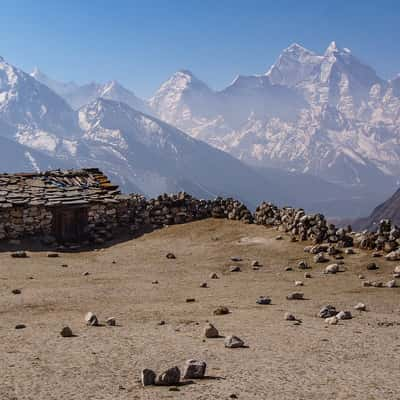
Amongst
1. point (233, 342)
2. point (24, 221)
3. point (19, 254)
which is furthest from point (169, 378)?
point (24, 221)

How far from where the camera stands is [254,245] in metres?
27.5

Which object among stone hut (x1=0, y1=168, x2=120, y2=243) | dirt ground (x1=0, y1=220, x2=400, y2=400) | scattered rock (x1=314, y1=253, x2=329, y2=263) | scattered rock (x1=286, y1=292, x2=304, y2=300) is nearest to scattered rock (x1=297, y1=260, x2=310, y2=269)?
dirt ground (x1=0, y1=220, x2=400, y2=400)

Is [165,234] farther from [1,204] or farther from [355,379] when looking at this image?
[355,379]

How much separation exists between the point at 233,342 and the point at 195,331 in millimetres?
1665

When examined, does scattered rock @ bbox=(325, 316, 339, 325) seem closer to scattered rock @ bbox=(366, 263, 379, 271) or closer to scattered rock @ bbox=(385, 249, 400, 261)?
scattered rock @ bbox=(366, 263, 379, 271)

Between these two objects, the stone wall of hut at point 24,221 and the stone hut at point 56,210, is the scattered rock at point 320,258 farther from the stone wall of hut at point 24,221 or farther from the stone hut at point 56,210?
the stone wall of hut at point 24,221

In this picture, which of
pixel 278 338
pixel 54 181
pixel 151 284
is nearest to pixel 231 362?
pixel 278 338

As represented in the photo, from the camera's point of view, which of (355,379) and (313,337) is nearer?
(355,379)

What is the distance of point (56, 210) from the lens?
32844 mm

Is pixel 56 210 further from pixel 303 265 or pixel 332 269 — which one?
pixel 332 269

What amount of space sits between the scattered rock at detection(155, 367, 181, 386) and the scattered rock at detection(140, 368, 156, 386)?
0.26 ft

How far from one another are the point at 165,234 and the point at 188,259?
19.9 ft

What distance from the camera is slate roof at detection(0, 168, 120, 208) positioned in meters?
32.8

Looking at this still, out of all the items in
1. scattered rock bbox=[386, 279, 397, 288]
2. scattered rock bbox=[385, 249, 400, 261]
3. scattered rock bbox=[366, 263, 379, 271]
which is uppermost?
scattered rock bbox=[385, 249, 400, 261]
